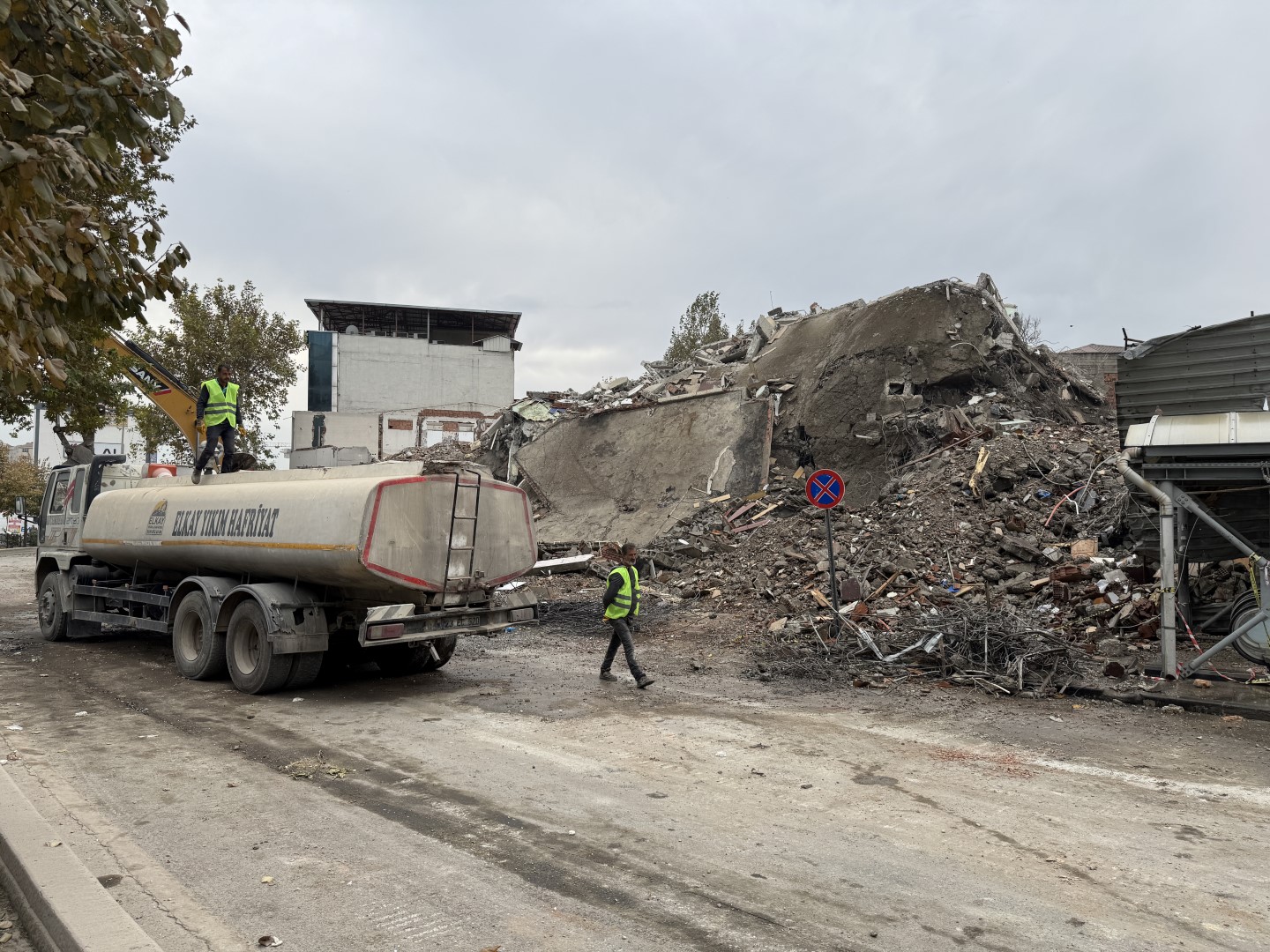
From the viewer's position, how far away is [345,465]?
32.0ft

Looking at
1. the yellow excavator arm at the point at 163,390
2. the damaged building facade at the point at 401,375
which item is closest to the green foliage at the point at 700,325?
the damaged building facade at the point at 401,375

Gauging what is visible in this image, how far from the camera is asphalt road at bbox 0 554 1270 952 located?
394cm

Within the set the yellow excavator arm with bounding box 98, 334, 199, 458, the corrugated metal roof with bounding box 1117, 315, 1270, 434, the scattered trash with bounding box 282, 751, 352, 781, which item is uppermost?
the corrugated metal roof with bounding box 1117, 315, 1270, 434

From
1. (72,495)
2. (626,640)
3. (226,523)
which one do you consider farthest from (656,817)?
(72,495)

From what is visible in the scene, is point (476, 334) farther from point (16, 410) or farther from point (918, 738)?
point (918, 738)

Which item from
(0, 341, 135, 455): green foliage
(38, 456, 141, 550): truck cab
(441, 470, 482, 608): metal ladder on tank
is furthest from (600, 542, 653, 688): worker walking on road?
(0, 341, 135, 455): green foliage

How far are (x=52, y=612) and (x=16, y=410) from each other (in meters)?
5.31

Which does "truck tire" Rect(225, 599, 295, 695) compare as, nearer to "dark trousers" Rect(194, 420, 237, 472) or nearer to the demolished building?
"dark trousers" Rect(194, 420, 237, 472)

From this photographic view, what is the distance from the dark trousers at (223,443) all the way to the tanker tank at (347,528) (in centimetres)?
25

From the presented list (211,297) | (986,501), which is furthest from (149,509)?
(211,297)

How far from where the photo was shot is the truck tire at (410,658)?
34.8ft

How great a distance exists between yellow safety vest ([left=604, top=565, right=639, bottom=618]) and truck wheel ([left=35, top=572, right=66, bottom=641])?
348 inches

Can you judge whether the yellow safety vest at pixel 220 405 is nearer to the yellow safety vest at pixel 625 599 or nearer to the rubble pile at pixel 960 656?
the yellow safety vest at pixel 625 599

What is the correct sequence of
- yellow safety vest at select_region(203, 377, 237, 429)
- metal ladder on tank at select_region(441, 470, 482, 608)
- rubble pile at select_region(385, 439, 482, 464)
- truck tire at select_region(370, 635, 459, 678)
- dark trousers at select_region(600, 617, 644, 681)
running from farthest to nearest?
1. rubble pile at select_region(385, 439, 482, 464)
2. yellow safety vest at select_region(203, 377, 237, 429)
3. truck tire at select_region(370, 635, 459, 678)
4. dark trousers at select_region(600, 617, 644, 681)
5. metal ladder on tank at select_region(441, 470, 482, 608)
